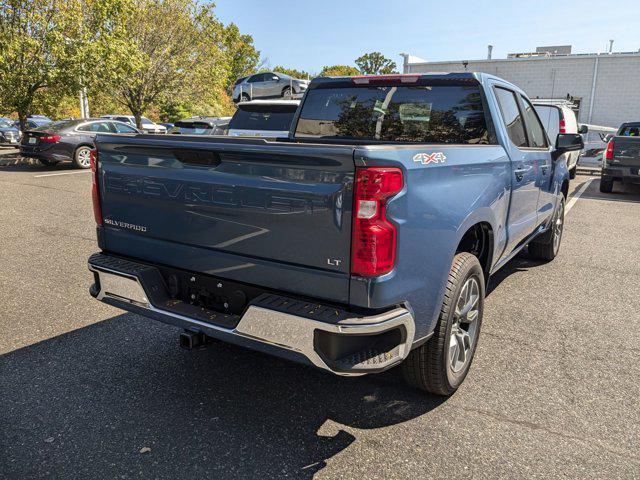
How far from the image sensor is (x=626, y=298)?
5113 mm

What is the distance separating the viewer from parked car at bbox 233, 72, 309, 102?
59.9 feet

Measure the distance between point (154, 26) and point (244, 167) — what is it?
80.4 feet

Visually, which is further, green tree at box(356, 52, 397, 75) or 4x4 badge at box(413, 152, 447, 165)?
green tree at box(356, 52, 397, 75)

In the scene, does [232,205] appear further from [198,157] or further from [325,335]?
[325,335]

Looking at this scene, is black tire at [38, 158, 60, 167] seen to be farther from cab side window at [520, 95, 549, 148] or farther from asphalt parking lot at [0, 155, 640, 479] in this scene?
cab side window at [520, 95, 549, 148]

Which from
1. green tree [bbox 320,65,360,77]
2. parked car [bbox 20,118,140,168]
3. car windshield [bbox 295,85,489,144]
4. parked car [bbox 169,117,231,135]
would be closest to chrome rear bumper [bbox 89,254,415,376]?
car windshield [bbox 295,85,489,144]

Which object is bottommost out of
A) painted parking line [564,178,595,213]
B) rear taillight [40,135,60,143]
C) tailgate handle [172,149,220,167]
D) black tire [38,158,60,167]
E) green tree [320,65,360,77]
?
painted parking line [564,178,595,213]

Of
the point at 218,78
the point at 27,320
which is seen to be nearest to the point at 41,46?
the point at 218,78

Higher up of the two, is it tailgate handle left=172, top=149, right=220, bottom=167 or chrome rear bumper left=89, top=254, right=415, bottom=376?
tailgate handle left=172, top=149, right=220, bottom=167

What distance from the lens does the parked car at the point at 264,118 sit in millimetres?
9000

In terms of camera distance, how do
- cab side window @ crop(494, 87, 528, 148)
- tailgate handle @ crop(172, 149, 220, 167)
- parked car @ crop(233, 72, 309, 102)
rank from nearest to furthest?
tailgate handle @ crop(172, 149, 220, 167)
cab side window @ crop(494, 87, 528, 148)
parked car @ crop(233, 72, 309, 102)

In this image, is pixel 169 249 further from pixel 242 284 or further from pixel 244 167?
pixel 244 167

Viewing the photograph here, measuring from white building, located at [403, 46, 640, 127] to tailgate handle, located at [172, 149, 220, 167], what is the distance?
97.0 ft

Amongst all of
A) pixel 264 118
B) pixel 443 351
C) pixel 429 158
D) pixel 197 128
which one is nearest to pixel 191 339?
pixel 443 351
